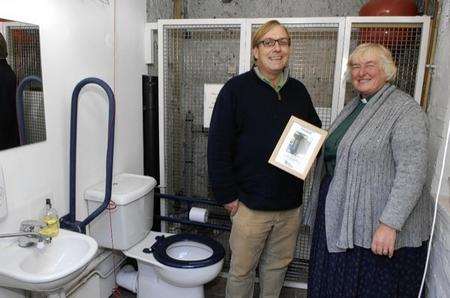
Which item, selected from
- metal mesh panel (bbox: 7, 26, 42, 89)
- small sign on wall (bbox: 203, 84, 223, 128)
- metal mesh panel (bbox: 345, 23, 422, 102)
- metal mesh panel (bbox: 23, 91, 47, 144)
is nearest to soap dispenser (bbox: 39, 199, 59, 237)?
metal mesh panel (bbox: 23, 91, 47, 144)

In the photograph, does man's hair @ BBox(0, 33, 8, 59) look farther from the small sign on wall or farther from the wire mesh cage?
the small sign on wall

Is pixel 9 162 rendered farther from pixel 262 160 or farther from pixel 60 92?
pixel 262 160

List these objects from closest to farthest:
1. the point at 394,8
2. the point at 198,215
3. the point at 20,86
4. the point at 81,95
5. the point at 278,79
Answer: the point at 20,86 < the point at 278,79 < the point at 81,95 < the point at 394,8 < the point at 198,215

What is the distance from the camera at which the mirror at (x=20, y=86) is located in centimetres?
121

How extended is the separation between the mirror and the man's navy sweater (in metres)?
0.74

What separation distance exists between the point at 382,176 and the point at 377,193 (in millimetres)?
64

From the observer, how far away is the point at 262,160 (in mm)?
1429

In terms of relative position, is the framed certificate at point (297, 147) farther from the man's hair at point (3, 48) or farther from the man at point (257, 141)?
the man's hair at point (3, 48)

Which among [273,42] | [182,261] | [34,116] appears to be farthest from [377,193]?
[34,116]

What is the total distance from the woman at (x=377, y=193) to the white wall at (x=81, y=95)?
1.21m

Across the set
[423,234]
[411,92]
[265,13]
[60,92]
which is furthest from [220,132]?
[265,13]

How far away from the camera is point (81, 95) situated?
1.66 meters

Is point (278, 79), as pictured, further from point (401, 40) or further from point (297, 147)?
point (401, 40)

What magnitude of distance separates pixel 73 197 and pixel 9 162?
373mm
